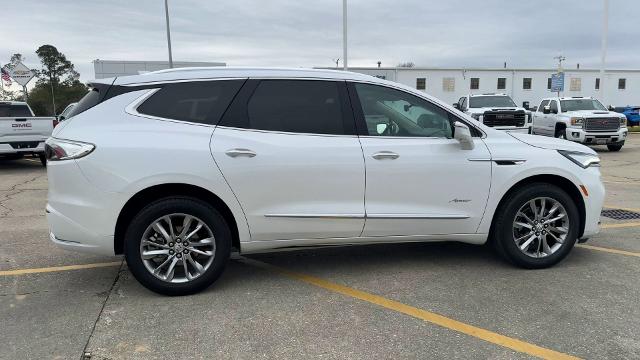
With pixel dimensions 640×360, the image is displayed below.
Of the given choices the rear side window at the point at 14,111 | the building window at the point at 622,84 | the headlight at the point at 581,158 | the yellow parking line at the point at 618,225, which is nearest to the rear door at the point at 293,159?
the headlight at the point at 581,158

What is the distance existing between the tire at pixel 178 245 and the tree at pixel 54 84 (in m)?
49.0

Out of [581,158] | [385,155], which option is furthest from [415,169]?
[581,158]

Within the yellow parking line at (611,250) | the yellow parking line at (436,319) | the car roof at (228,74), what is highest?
the car roof at (228,74)

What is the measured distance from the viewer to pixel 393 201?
14.7 ft

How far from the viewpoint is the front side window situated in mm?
4543

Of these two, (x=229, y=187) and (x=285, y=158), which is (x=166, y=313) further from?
(x=285, y=158)

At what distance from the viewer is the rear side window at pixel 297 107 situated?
14.3ft

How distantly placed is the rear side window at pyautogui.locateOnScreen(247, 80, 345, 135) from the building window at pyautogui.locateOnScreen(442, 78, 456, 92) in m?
49.2

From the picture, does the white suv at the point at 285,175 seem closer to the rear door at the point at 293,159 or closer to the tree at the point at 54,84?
the rear door at the point at 293,159

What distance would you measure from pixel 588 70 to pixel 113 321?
2377 inches

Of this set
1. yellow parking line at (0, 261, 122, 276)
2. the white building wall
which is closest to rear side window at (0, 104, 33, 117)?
yellow parking line at (0, 261, 122, 276)

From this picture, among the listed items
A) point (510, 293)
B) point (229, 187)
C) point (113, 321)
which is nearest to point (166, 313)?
point (113, 321)

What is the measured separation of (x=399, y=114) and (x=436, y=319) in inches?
70.3

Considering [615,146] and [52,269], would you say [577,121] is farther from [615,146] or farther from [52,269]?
[52,269]
